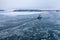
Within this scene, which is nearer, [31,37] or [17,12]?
[31,37]

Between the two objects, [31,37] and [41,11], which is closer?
[31,37]

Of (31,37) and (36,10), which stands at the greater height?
(36,10)

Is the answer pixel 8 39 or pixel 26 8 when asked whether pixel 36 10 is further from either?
pixel 8 39

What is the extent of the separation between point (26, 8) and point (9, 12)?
3.14 ft

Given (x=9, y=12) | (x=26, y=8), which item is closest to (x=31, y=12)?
(x=26, y=8)

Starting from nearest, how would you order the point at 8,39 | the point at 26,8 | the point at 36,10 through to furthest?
the point at 8,39
the point at 26,8
the point at 36,10

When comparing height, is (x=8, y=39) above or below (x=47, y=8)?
below

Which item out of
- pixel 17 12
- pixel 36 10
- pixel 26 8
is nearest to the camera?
pixel 26 8

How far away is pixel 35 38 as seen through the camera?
1765 millimetres

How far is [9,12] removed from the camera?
3.87 metres

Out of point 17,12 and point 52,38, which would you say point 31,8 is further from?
point 52,38

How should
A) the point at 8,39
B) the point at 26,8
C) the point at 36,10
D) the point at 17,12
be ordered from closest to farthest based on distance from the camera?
the point at 8,39
the point at 26,8
the point at 36,10
the point at 17,12

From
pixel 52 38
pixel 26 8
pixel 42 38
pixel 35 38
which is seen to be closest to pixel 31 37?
pixel 35 38

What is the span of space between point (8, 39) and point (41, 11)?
94.6 inches
